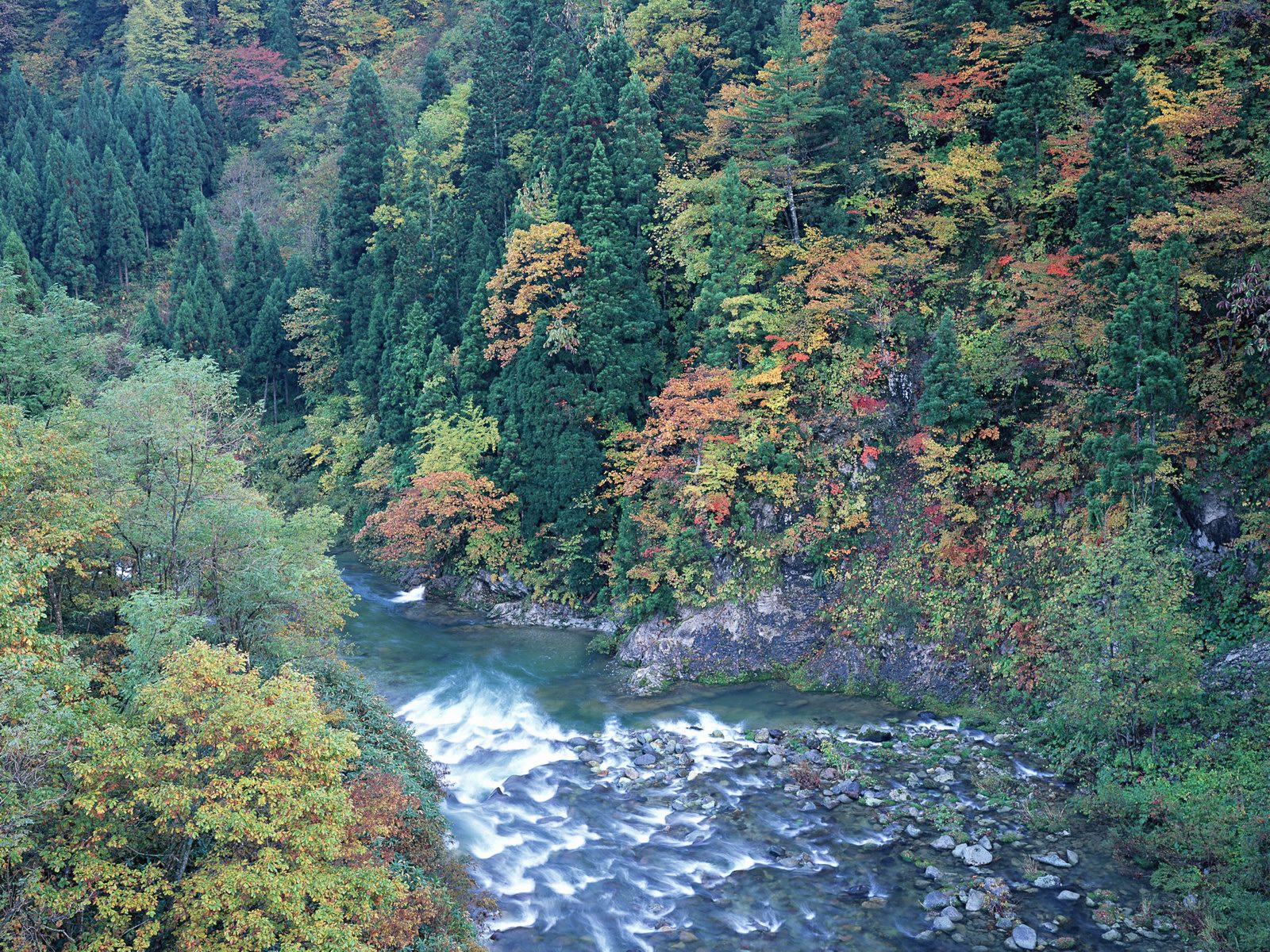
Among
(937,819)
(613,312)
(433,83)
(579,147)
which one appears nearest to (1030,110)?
(613,312)

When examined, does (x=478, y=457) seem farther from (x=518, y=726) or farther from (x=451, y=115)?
(x=451, y=115)

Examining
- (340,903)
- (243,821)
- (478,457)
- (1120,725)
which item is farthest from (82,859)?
(478,457)

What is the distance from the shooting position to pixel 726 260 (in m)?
26.9

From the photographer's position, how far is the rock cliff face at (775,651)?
22781 millimetres

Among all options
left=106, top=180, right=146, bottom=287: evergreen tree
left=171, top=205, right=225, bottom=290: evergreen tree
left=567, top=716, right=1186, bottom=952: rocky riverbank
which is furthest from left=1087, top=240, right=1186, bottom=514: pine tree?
left=106, top=180, right=146, bottom=287: evergreen tree

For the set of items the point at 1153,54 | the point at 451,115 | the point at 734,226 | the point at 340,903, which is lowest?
the point at 340,903

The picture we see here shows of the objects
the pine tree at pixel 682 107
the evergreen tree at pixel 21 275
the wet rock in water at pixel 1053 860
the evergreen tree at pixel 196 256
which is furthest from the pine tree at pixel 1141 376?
the evergreen tree at pixel 196 256

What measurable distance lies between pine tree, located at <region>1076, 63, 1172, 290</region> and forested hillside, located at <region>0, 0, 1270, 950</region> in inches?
3.6

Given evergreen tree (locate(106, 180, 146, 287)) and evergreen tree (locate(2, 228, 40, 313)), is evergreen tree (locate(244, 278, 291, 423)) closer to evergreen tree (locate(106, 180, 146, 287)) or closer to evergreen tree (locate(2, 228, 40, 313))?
evergreen tree (locate(106, 180, 146, 287))

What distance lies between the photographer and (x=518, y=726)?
22703 millimetres

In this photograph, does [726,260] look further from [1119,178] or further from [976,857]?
[976,857]

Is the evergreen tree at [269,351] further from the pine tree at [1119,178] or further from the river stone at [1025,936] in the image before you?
the river stone at [1025,936]

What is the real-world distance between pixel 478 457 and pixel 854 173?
16274 millimetres

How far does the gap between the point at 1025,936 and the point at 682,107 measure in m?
29.2
